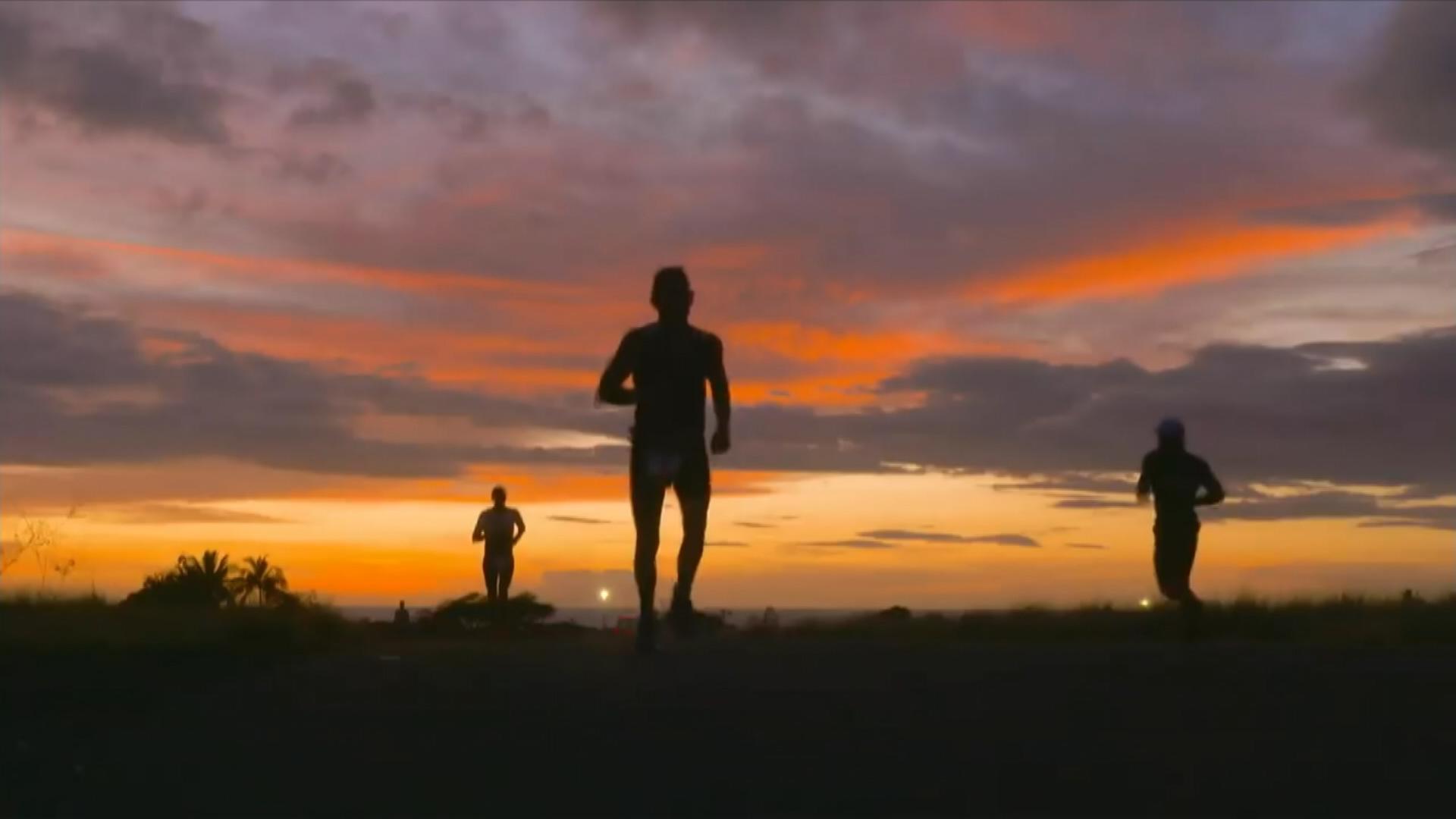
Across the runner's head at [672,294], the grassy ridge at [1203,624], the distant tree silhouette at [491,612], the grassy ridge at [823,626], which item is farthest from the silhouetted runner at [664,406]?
the distant tree silhouette at [491,612]

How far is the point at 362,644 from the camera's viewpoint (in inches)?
559

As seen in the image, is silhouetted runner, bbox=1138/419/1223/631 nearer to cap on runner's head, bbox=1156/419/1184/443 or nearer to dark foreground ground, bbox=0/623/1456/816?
cap on runner's head, bbox=1156/419/1184/443

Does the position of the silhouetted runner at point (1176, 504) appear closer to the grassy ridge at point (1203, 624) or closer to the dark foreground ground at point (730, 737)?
the grassy ridge at point (1203, 624)

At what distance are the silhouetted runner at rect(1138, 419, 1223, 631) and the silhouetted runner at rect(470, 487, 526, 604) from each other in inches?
391

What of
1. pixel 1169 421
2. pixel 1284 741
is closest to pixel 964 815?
pixel 1284 741

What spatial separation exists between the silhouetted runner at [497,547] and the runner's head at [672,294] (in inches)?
517

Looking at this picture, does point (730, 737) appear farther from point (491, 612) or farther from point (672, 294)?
point (491, 612)

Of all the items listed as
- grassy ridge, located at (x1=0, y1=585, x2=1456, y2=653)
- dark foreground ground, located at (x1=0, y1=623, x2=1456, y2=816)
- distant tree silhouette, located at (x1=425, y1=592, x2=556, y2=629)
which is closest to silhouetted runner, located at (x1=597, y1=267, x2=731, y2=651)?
dark foreground ground, located at (x1=0, y1=623, x2=1456, y2=816)

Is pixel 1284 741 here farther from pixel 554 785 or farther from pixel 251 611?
pixel 251 611

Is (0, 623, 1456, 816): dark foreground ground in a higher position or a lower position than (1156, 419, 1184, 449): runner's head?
lower

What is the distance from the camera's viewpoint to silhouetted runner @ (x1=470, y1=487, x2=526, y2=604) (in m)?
24.4

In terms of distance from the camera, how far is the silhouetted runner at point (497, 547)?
24.4m

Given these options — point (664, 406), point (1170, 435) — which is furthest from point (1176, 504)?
point (664, 406)

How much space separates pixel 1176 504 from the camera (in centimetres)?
1666
